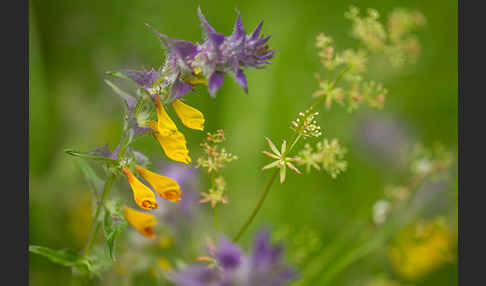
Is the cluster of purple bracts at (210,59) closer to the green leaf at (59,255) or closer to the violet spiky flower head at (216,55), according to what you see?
the violet spiky flower head at (216,55)

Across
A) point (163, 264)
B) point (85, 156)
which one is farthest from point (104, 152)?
point (163, 264)

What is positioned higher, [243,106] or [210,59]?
[243,106]

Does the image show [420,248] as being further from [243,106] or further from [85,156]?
[85,156]

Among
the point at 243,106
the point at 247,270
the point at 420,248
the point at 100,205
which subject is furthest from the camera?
the point at 243,106

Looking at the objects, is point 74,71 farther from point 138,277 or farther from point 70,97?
point 138,277

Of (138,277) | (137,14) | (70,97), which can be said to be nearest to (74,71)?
(70,97)

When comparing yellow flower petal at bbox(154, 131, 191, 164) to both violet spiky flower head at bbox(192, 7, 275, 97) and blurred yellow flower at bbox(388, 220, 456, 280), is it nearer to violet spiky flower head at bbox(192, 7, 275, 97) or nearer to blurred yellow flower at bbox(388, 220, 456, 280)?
violet spiky flower head at bbox(192, 7, 275, 97)

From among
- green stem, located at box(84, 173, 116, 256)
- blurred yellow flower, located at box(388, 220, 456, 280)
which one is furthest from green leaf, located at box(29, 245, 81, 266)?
blurred yellow flower, located at box(388, 220, 456, 280)

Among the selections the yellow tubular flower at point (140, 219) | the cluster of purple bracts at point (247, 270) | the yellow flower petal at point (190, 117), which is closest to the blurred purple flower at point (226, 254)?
the cluster of purple bracts at point (247, 270)
